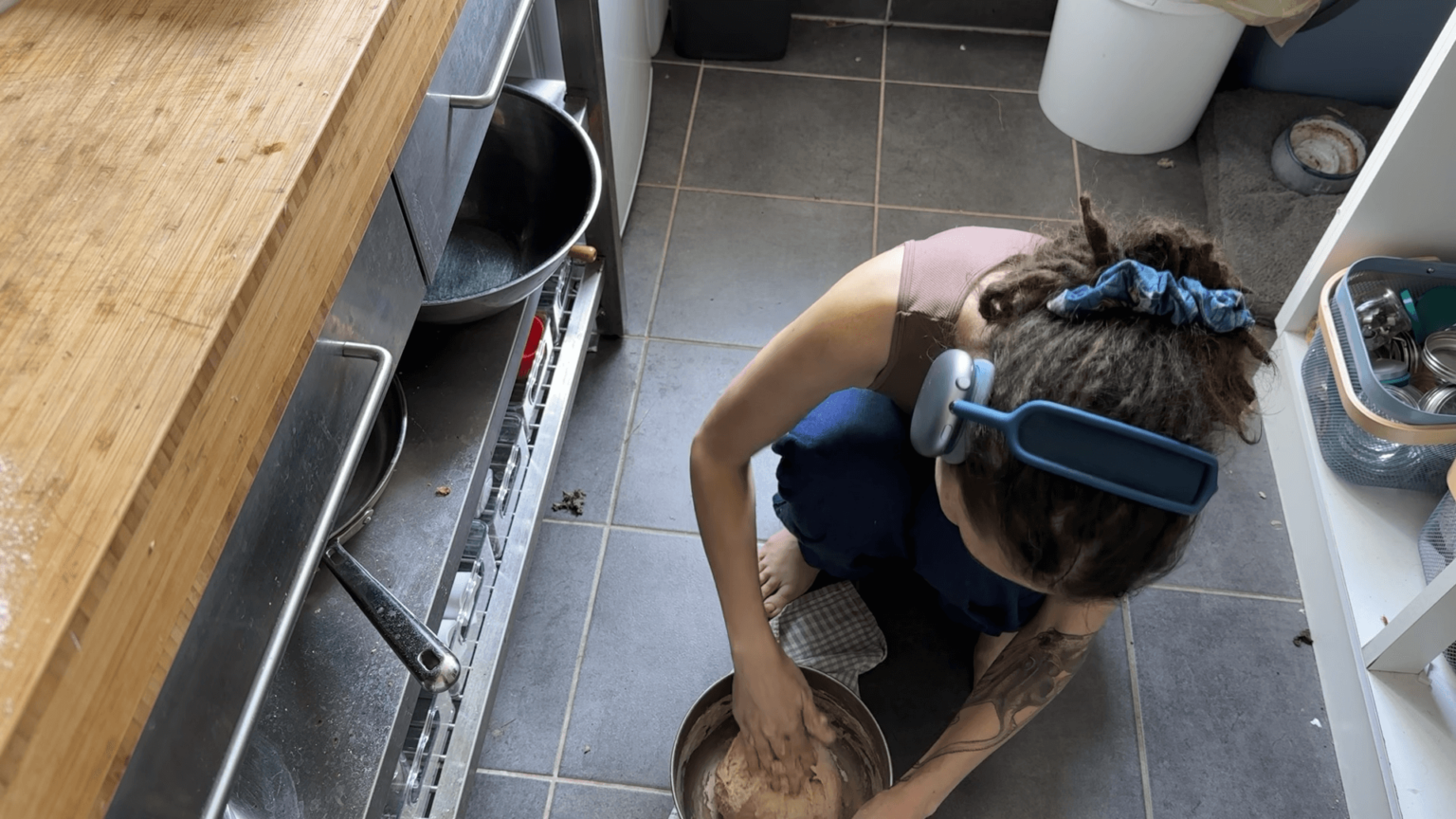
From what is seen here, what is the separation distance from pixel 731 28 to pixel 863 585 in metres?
1.16

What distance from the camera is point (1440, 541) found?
1198 millimetres

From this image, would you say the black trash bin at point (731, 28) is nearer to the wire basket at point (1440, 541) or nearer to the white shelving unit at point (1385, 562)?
the white shelving unit at point (1385, 562)

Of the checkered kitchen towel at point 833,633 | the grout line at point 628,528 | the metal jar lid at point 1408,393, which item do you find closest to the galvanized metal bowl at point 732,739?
the checkered kitchen towel at point 833,633

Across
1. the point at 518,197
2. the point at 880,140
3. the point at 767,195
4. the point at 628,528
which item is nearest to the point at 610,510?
the point at 628,528

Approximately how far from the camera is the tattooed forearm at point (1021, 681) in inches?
39.1

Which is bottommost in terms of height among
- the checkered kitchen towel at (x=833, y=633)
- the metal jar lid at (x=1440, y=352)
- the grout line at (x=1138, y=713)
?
the grout line at (x=1138, y=713)

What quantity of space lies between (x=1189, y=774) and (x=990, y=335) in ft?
2.54

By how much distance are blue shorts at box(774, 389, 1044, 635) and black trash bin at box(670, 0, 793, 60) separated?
111cm

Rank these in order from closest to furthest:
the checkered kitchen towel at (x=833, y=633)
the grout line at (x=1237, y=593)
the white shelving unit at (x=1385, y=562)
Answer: the white shelving unit at (x=1385, y=562) → the checkered kitchen towel at (x=833, y=633) → the grout line at (x=1237, y=593)

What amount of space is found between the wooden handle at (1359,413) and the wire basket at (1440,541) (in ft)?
0.34

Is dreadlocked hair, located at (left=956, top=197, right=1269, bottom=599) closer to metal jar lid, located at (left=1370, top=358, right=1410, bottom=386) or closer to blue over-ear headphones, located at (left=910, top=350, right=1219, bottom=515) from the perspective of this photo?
blue over-ear headphones, located at (left=910, top=350, right=1219, bottom=515)

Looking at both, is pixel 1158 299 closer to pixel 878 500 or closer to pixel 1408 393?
pixel 878 500

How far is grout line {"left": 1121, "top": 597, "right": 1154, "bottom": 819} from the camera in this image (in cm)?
116

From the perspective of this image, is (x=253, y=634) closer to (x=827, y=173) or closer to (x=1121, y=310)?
(x=1121, y=310)
